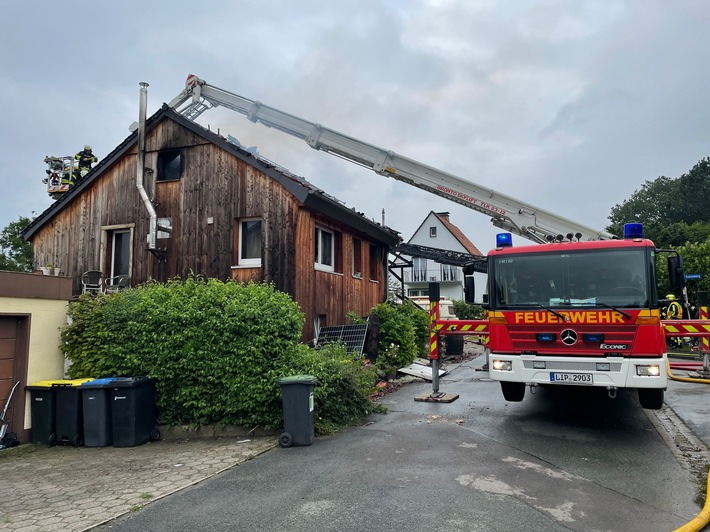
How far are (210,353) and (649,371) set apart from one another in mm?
6176

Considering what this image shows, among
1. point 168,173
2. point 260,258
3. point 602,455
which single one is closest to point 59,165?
point 168,173

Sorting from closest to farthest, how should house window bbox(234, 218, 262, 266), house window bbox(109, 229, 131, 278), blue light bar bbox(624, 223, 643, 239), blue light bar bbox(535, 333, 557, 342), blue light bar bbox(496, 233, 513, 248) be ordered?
blue light bar bbox(535, 333, 557, 342) → blue light bar bbox(624, 223, 643, 239) → blue light bar bbox(496, 233, 513, 248) → house window bbox(234, 218, 262, 266) → house window bbox(109, 229, 131, 278)

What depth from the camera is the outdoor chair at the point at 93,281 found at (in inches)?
501

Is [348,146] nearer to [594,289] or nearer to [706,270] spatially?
[594,289]

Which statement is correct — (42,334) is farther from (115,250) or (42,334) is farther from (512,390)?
(512,390)

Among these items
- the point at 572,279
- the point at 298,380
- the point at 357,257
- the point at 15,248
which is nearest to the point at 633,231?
the point at 572,279

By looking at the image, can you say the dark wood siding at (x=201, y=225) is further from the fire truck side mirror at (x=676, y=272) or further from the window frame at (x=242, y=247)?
the fire truck side mirror at (x=676, y=272)

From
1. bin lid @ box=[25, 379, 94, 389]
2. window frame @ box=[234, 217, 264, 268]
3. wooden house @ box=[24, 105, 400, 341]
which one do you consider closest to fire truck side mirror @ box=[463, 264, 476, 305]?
wooden house @ box=[24, 105, 400, 341]

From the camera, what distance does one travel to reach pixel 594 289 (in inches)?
289

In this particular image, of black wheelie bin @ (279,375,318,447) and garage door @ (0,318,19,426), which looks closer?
black wheelie bin @ (279,375,318,447)

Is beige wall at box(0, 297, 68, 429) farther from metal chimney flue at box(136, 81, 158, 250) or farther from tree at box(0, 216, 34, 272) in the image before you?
tree at box(0, 216, 34, 272)

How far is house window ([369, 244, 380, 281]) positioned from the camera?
17938 mm

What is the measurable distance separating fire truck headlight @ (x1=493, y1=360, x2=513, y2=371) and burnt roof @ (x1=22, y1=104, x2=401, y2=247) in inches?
254

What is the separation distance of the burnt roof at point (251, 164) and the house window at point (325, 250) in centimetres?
59
